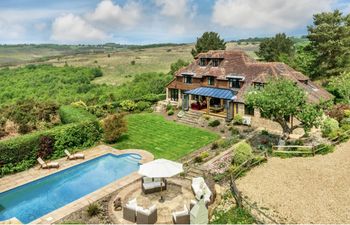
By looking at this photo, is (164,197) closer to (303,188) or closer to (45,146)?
(303,188)

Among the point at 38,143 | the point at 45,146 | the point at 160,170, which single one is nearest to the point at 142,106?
the point at 45,146

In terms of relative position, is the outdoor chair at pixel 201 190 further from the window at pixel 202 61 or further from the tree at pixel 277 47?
the tree at pixel 277 47

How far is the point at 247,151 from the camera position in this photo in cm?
2686

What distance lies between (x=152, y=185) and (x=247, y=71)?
2784 centimetres

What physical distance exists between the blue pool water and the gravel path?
12372mm

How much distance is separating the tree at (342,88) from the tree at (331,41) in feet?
27.0

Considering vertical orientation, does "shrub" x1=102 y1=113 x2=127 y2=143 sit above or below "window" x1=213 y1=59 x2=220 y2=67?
below

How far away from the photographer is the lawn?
33.1 metres

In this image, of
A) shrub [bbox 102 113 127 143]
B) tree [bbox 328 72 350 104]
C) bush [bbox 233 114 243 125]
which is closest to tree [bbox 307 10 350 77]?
tree [bbox 328 72 350 104]

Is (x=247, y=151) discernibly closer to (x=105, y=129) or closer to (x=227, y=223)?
(x=227, y=223)

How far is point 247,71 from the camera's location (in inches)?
1726

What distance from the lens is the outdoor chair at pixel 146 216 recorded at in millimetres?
17672

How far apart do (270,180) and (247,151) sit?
366cm

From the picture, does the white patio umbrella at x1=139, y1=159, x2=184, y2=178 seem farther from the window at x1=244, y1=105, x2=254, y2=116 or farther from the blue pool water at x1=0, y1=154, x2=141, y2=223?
the window at x1=244, y1=105, x2=254, y2=116
